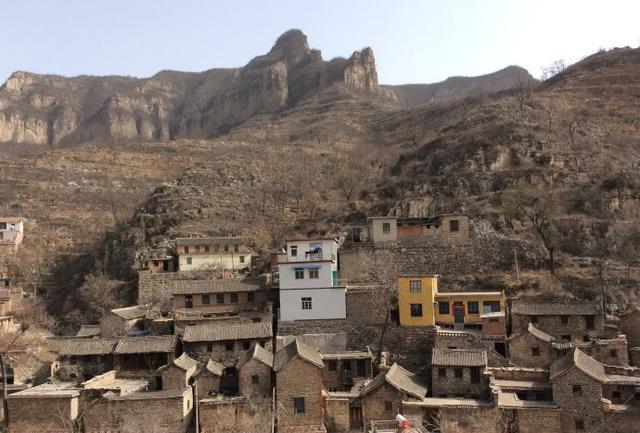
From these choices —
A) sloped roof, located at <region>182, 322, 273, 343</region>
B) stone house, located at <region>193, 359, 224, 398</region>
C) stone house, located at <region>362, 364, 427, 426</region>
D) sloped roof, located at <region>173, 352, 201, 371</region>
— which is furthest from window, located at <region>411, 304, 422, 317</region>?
sloped roof, located at <region>173, 352, 201, 371</region>

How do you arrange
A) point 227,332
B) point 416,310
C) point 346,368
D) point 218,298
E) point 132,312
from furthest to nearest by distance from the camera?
1. point 132,312
2. point 218,298
3. point 416,310
4. point 227,332
5. point 346,368

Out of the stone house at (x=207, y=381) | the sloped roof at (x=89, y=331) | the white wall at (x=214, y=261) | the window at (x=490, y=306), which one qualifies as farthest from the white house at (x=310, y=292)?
the sloped roof at (x=89, y=331)

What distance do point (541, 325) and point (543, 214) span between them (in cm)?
1277

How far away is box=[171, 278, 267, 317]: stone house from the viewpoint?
35000 millimetres

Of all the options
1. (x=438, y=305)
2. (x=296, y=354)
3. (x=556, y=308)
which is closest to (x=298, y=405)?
(x=296, y=354)

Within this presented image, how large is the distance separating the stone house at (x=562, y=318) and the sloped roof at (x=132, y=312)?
21.1 metres

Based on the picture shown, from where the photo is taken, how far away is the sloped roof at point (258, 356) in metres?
27.3

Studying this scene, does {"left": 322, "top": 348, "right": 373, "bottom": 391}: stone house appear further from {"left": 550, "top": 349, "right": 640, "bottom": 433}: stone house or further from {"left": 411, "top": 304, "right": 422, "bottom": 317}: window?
{"left": 550, "top": 349, "right": 640, "bottom": 433}: stone house

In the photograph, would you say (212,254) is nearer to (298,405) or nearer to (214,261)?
(214,261)

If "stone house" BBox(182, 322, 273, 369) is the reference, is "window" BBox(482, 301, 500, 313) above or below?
Result: above

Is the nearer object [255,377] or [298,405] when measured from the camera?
[298,405]

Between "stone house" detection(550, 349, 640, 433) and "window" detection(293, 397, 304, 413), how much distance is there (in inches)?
410

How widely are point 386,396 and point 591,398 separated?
8103mm

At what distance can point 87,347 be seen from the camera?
30703 millimetres
